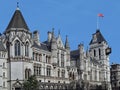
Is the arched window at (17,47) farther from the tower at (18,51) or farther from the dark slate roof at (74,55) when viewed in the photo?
the dark slate roof at (74,55)

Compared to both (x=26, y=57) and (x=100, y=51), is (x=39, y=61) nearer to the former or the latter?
(x=26, y=57)

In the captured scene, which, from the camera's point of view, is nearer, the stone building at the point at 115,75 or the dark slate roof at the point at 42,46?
the dark slate roof at the point at 42,46

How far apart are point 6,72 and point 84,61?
32639 millimetres

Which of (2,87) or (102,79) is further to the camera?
(102,79)

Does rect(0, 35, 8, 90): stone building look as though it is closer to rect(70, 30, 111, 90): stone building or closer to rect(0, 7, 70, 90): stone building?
rect(0, 7, 70, 90): stone building

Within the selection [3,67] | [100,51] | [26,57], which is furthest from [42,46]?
[100,51]

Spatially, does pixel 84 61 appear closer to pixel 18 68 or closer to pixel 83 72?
pixel 83 72

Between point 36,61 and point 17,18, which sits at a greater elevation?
point 17,18

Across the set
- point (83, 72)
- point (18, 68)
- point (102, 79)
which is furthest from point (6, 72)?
point (102, 79)

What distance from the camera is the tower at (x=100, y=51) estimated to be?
12281 centimetres

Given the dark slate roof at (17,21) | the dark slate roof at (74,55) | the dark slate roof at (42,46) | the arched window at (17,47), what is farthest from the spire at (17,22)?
the dark slate roof at (74,55)

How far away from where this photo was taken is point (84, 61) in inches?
4286

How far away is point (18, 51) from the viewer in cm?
8481

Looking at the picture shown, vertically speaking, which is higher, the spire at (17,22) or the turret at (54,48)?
the spire at (17,22)
